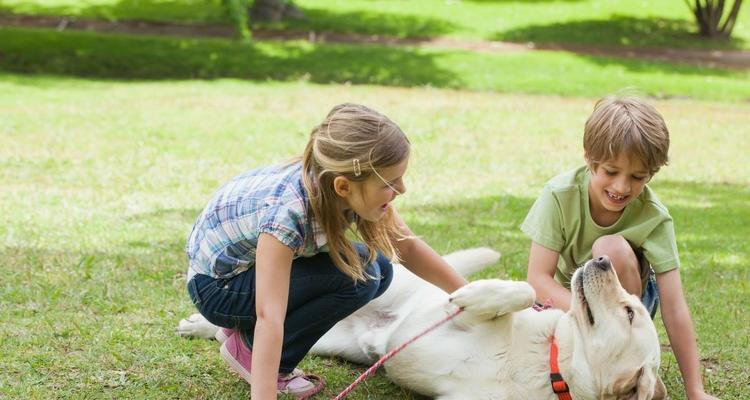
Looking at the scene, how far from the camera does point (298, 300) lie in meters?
3.72

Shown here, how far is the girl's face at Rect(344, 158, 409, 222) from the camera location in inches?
134

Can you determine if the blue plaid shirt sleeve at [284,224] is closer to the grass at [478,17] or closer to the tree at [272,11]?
the tree at [272,11]

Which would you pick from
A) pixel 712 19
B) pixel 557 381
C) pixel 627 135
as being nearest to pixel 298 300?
pixel 557 381

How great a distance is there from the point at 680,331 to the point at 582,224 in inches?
24.6

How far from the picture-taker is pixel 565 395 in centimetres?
354

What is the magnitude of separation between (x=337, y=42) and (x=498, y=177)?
12.9 metres

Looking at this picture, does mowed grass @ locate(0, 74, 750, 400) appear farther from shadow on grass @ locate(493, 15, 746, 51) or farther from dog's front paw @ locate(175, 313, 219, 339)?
shadow on grass @ locate(493, 15, 746, 51)

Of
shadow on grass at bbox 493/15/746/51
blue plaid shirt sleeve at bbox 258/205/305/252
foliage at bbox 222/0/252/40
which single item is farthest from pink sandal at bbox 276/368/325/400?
shadow on grass at bbox 493/15/746/51

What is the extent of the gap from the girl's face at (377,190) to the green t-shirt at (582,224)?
3.32 ft

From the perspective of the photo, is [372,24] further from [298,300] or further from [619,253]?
[298,300]

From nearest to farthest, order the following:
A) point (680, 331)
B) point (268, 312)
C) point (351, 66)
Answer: point (268, 312) < point (680, 331) < point (351, 66)

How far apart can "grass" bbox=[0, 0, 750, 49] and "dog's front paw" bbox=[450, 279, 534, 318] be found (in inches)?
782

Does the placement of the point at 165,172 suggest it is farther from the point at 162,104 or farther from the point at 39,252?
Answer: the point at 162,104

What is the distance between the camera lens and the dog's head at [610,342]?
3414 mm
